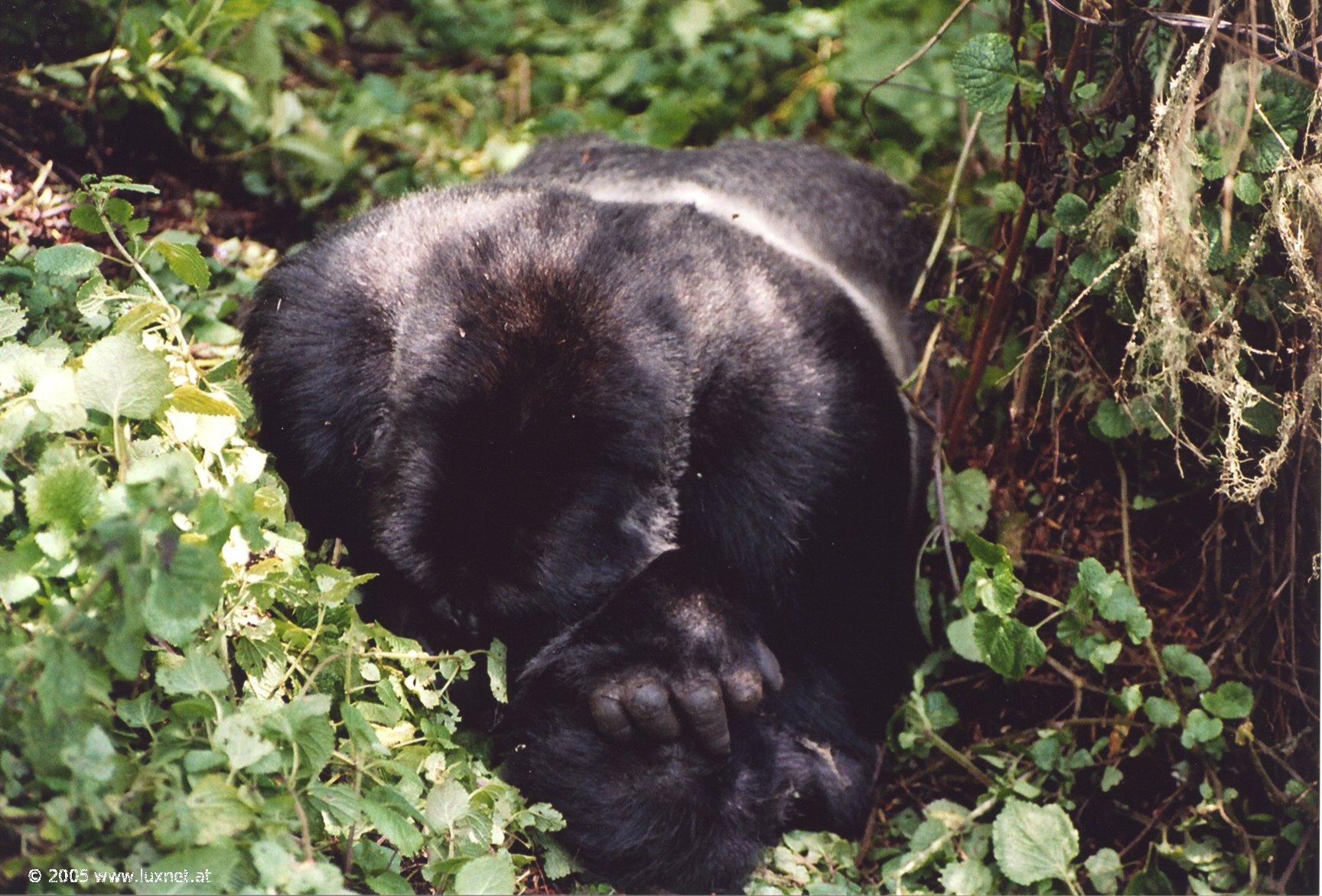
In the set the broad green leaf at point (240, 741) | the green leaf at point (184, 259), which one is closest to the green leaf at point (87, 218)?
the green leaf at point (184, 259)

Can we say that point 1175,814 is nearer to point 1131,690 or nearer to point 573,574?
point 1131,690

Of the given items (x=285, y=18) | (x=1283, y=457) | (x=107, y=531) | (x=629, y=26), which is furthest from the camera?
(x=629, y=26)

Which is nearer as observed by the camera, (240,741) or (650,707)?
(240,741)

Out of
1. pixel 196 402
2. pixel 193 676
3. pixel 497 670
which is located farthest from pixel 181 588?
pixel 497 670

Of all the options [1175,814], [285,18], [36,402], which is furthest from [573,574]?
[285,18]

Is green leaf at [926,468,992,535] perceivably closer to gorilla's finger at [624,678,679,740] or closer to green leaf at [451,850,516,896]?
gorilla's finger at [624,678,679,740]

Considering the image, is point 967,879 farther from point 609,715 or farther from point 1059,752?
point 609,715
